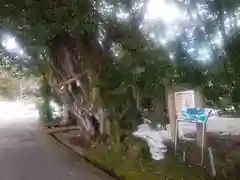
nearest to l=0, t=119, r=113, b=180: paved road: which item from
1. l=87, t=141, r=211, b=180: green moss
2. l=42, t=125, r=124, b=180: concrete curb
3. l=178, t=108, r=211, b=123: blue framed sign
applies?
l=42, t=125, r=124, b=180: concrete curb

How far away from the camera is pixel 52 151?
1175 cm

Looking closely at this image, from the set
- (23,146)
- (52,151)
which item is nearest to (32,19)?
(52,151)

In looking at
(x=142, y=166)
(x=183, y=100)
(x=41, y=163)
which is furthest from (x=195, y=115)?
(x=41, y=163)

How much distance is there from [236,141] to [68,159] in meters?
4.30

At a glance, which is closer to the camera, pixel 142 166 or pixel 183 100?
pixel 183 100

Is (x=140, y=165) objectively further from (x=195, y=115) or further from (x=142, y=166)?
(x=195, y=115)

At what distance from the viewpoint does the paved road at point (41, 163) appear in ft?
27.2

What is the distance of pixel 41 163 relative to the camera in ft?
32.0

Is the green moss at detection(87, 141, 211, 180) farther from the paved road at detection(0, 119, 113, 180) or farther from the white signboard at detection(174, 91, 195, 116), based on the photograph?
the white signboard at detection(174, 91, 195, 116)

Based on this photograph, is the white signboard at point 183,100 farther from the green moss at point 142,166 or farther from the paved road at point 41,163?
the paved road at point 41,163

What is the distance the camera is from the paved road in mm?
8289

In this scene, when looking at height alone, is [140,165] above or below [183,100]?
below

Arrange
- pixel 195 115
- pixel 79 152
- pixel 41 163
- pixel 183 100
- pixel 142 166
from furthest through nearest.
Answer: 1. pixel 79 152
2. pixel 41 163
3. pixel 142 166
4. pixel 183 100
5. pixel 195 115

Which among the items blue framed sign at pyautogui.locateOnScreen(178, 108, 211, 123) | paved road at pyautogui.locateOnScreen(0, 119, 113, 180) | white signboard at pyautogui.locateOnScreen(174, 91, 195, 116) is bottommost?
paved road at pyautogui.locateOnScreen(0, 119, 113, 180)
